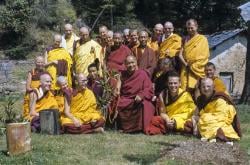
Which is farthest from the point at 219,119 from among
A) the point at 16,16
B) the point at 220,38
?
the point at 16,16

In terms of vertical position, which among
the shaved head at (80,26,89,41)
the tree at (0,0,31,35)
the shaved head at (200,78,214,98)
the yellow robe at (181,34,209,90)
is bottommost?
the shaved head at (200,78,214,98)

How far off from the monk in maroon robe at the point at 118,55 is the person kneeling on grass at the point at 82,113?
1282 millimetres

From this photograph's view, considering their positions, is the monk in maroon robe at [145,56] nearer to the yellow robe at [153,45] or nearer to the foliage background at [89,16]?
the yellow robe at [153,45]

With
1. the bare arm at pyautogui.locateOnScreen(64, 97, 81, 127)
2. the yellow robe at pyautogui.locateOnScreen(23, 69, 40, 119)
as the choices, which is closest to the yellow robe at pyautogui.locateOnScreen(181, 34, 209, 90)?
the bare arm at pyautogui.locateOnScreen(64, 97, 81, 127)

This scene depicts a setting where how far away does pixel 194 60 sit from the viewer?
431 inches

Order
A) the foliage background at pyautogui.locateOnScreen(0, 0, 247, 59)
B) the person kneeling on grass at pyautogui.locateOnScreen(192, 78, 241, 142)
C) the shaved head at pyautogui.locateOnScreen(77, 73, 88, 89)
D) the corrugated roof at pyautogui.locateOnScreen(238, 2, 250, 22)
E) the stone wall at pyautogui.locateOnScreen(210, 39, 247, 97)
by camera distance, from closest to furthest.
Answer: the person kneeling on grass at pyautogui.locateOnScreen(192, 78, 241, 142) < the shaved head at pyautogui.locateOnScreen(77, 73, 88, 89) < the corrugated roof at pyautogui.locateOnScreen(238, 2, 250, 22) < the stone wall at pyautogui.locateOnScreen(210, 39, 247, 97) < the foliage background at pyautogui.locateOnScreen(0, 0, 247, 59)

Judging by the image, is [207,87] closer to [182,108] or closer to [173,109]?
[182,108]

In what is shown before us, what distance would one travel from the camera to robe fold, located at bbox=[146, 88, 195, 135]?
32.4ft

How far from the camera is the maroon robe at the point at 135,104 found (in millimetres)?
10148

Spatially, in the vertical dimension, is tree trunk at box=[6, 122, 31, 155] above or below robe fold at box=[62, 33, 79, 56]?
below

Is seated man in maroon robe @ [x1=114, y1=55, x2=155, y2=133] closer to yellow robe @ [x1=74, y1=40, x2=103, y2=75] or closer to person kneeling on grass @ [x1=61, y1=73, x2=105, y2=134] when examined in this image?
person kneeling on grass @ [x1=61, y1=73, x2=105, y2=134]

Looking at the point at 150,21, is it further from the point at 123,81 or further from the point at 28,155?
the point at 28,155

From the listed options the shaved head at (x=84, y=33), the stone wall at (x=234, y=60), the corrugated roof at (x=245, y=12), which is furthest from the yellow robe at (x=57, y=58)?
the stone wall at (x=234, y=60)

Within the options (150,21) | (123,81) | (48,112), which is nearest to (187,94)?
(123,81)
